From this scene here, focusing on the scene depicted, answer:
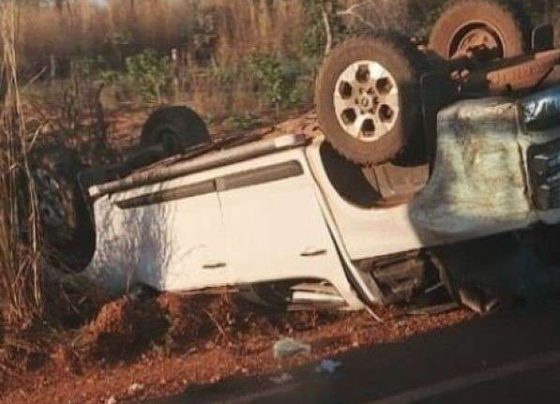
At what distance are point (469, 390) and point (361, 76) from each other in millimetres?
1703

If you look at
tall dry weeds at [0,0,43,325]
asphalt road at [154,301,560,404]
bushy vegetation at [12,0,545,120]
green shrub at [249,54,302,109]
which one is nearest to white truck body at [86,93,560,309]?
asphalt road at [154,301,560,404]

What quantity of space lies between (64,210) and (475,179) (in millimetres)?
3112

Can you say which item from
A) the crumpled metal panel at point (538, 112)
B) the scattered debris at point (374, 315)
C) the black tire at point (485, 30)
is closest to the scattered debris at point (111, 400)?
the scattered debris at point (374, 315)

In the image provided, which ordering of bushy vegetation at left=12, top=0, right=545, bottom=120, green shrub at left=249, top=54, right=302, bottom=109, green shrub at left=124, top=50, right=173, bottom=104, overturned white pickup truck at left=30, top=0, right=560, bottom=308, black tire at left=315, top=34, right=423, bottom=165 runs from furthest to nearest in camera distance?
green shrub at left=124, top=50, right=173, bottom=104, bushy vegetation at left=12, top=0, right=545, bottom=120, green shrub at left=249, top=54, right=302, bottom=109, black tire at left=315, top=34, right=423, bottom=165, overturned white pickup truck at left=30, top=0, right=560, bottom=308

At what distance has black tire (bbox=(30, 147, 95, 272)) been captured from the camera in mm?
7582

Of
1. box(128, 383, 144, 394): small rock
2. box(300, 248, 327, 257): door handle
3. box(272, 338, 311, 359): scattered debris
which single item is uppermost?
box(300, 248, 327, 257): door handle

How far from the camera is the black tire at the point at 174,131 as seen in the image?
798 cm

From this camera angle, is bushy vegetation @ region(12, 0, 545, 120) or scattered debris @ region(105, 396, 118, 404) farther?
bushy vegetation @ region(12, 0, 545, 120)

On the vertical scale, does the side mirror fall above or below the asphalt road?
above

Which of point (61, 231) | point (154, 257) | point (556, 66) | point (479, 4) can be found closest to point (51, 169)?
point (61, 231)

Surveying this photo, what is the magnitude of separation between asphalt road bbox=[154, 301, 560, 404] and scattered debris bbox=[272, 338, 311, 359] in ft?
0.82

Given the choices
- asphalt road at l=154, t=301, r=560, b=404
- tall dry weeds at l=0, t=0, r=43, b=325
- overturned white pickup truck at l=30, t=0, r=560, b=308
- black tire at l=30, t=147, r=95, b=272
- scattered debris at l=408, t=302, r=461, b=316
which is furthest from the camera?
black tire at l=30, t=147, r=95, b=272

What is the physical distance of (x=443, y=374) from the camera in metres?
5.37

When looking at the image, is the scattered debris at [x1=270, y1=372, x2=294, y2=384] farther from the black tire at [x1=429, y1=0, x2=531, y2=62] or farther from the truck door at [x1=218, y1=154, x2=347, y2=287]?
the black tire at [x1=429, y1=0, x2=531, y2=62]
